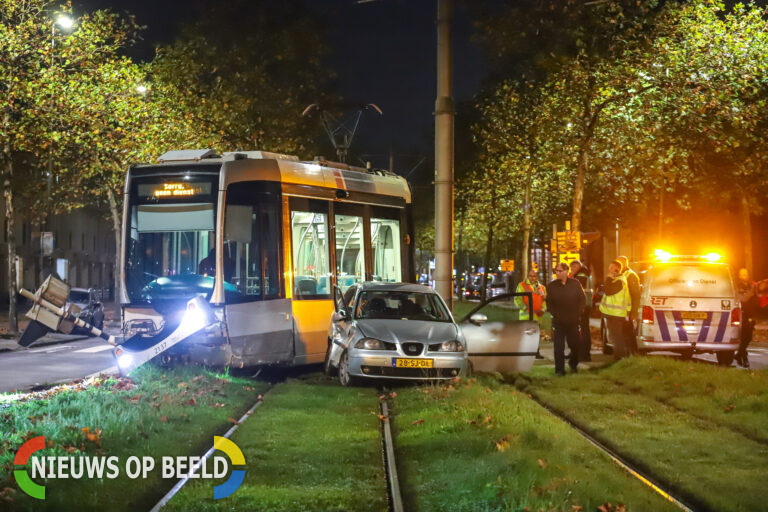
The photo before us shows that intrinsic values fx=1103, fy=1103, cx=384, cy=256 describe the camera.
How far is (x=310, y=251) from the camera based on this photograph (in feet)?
58.1

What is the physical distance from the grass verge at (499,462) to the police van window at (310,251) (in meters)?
4.40

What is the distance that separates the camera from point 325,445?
10.3 m

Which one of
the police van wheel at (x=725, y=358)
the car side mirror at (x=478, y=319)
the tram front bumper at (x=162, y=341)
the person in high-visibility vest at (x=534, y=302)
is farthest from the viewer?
the police van wheel at (x=725, y=358)

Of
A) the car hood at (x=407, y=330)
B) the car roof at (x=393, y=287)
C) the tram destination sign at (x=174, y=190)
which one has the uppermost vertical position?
the tram destination sign at (x=174, y=190)

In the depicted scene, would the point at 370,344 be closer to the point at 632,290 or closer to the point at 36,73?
the point at 632,290

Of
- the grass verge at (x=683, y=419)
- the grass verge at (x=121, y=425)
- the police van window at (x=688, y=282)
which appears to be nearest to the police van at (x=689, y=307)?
the police van window at (x=688, y=282)

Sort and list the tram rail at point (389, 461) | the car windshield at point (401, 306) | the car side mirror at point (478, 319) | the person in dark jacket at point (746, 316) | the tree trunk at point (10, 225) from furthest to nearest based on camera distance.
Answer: the tree trunk at point (10, 225) < the person in dark jacket at point (746, 316) < the car windshield at point (401, 306) < the car side mirror at point (478, 319) < the tram rail at point (389, 461)

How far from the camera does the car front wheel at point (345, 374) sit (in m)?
15.5

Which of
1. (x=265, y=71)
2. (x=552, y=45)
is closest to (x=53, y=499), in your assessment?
(x=552, y=45)

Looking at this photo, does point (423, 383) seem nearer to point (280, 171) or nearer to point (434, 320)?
point (434, 320)

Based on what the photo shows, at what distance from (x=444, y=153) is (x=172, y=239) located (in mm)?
4803

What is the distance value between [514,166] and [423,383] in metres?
21.8

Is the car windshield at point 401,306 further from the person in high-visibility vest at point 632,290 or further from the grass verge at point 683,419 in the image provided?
the person in high-visibility vest at point 632,290

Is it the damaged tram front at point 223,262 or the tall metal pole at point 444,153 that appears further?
the tall metal pole at point 444,153
